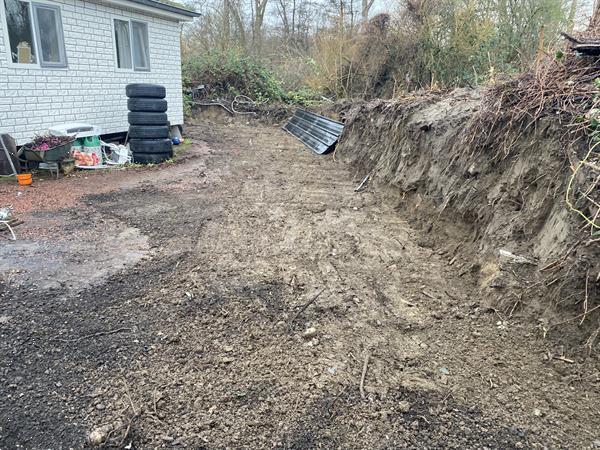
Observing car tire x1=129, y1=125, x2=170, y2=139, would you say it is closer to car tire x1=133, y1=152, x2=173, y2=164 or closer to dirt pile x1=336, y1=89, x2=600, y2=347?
car tire x1=133, y1=152, x2=173, y2=164

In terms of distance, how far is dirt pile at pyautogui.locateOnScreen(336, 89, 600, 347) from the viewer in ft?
8.87

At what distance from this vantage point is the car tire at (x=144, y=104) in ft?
27.2

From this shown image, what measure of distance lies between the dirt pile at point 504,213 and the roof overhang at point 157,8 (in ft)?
22.3

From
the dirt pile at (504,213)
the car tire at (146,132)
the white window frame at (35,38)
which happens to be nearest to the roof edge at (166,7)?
the white window frame at (35,38)

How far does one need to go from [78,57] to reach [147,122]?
1.80 meters

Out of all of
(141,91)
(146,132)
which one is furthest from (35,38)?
(146,132)

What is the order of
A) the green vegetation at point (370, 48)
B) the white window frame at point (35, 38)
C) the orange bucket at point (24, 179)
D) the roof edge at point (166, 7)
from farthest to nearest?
the green vegetation at point (370, 48) → the roof edge at point (166, 7) → the white window frame at point (35, 38) → the orange bucket at point (24, 179)

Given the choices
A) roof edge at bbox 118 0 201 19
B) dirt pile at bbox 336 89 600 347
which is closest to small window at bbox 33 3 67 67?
roof edge at bbox 118 0 201 19

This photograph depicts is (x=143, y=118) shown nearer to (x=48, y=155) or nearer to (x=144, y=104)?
(x=144, y=104)

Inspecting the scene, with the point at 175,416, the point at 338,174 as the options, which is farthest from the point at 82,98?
the point at 175,416

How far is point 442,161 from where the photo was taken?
488 centimetres

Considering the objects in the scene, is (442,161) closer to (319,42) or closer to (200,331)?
(200,331)

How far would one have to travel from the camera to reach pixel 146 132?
843 cm

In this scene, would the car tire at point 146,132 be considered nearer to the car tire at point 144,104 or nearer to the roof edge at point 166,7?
the car tire at point 144,104
